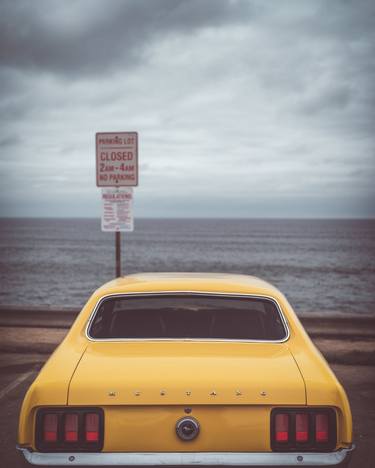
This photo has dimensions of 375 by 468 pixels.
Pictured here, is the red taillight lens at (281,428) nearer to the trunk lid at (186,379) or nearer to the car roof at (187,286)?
the trunk lid at (186,379)

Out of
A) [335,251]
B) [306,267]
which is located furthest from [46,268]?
[335,251]

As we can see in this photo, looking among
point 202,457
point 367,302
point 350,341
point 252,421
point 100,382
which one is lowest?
point 367,302

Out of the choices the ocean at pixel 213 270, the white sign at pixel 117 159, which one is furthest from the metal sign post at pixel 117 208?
the ocean at pixel 213 270

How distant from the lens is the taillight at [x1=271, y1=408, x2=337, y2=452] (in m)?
2.71

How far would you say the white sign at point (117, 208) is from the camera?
312 inches

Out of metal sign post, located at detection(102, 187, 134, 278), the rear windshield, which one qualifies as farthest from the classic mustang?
metal sign post, located at detection(102, 187, 134, 278)

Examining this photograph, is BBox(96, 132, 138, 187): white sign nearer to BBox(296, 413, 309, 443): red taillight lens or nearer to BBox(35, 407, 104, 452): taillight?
BBox(35, 407, 104, 452): taillight

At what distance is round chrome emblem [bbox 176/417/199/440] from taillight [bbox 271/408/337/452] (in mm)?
424

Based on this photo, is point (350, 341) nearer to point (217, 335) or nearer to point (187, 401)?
point (217, 335)

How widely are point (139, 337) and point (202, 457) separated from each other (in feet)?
4.04

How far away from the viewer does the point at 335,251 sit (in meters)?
97.1

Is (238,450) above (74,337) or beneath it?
beneath

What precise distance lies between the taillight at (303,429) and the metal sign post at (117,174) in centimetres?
539

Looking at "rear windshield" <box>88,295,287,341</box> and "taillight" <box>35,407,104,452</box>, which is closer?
"taillight" <box>35,407,104,452</box>
